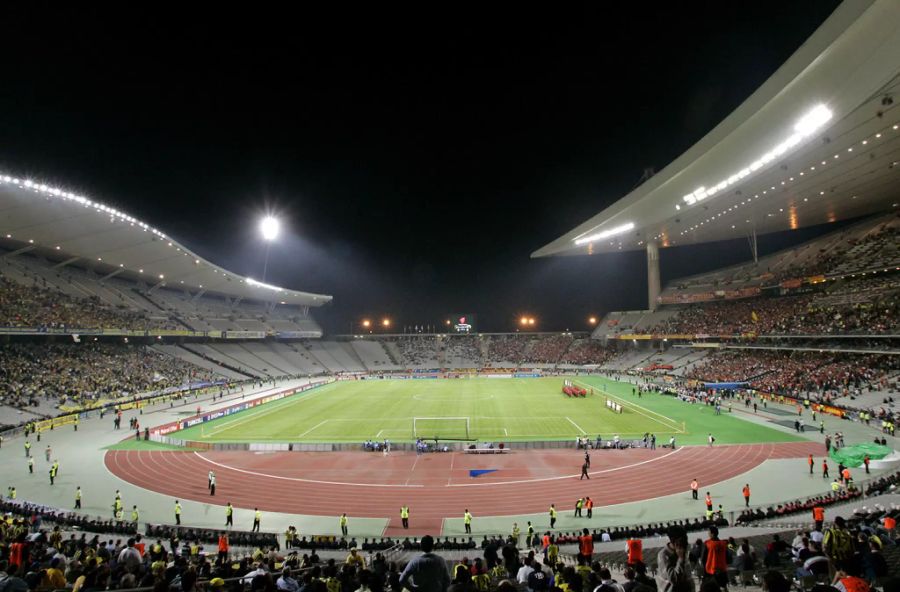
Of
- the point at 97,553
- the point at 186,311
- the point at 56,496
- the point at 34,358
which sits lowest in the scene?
the point at 56,496

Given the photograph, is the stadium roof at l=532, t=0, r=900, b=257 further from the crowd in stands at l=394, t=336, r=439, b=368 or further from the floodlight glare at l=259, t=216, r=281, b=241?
the crowd in stands at l=394, t=336, r=439, b=368

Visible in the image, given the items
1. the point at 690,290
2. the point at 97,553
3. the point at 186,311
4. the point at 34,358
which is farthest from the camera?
the point at 690,290

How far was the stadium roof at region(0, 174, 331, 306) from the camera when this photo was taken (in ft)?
117

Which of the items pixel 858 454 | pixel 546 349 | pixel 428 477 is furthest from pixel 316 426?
pixel 546 349

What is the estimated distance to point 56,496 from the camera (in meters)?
20.0

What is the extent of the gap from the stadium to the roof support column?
0.65m

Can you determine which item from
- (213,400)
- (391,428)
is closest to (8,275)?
(213,400)

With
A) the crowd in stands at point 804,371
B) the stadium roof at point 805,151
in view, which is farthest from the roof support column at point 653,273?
the crowd in stands at point 804,371

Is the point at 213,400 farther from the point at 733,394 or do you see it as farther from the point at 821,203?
the point at 821,203

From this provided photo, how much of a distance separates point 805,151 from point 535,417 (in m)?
25.4

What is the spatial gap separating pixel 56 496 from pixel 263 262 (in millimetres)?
64594

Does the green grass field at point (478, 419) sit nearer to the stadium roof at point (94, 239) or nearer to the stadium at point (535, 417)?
the stadium at point (535, 417)

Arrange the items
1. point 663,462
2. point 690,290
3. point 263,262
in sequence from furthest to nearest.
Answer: point 263,262, point 690,290, point 663,462

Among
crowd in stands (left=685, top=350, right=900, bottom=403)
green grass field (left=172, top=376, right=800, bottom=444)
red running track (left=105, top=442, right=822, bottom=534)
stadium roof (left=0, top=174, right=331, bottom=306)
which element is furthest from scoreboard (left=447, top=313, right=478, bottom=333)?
red running track (left=105, top=442, right=822, bottom=534)
